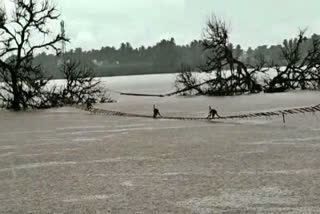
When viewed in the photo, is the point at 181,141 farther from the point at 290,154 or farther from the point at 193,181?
the point at 193,181

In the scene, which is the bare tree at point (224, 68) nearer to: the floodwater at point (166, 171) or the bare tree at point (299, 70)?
the bare tree at point (299, 70)

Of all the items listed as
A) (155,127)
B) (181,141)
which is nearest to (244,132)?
(181,141)

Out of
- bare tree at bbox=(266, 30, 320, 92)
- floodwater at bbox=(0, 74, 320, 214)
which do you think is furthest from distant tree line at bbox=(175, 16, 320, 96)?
floodwater at bbox=(0, 74, 320, 214)

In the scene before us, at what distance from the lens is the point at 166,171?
42.3 feet

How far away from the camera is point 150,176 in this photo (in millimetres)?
12383

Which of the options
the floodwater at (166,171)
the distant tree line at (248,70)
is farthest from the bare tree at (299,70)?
the floodwater at (166,171)

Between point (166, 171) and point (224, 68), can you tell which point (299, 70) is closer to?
point (224, 68)

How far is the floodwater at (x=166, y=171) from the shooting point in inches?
383

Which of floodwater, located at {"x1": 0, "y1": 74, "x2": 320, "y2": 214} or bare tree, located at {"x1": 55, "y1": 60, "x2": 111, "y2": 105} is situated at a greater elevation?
bare tree, located at {"x1": 55, "y1": 60, "x2": 111, "y2": 105}

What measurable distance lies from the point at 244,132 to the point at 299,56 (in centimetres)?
3635

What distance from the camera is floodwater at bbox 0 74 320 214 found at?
9.72 meters

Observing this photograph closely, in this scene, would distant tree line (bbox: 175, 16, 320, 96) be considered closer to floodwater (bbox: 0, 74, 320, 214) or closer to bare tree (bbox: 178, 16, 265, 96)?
bare tree (bbox: 178, 16, 265, 96)

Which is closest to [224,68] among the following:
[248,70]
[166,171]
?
[248,70]

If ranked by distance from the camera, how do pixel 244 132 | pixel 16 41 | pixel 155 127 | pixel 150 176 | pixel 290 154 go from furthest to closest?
pixel 16 41 → pixel 155 127 → pixel 244 132 → pixel 290 154 → pixel 150 176
